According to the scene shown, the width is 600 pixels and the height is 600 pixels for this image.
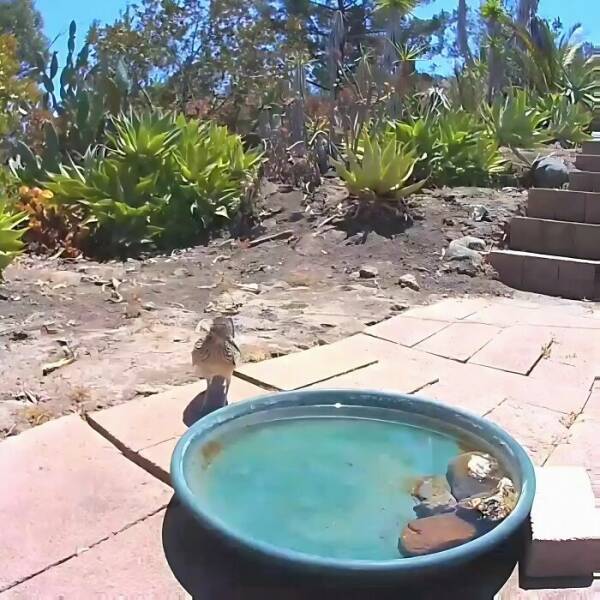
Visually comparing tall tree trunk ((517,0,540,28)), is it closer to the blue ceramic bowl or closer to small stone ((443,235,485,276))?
small stone ((443,235,485,276))

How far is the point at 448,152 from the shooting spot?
17.9 feet

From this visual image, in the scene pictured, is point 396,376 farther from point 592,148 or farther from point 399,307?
point 592,148

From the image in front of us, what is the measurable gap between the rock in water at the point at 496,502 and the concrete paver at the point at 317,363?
0.92 metres

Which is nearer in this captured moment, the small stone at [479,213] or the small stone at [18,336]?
the small stone at [18,336]

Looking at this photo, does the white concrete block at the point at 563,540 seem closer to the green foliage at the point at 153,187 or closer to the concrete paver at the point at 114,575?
the concrete paver at the point at 114,575

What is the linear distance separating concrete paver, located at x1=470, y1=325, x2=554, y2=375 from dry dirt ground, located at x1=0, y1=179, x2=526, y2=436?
1.94ft

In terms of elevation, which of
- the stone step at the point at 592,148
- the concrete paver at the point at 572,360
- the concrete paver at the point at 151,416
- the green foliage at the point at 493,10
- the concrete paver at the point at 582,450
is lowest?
the concrete paver at the point at 572,360

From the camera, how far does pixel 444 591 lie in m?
1.38

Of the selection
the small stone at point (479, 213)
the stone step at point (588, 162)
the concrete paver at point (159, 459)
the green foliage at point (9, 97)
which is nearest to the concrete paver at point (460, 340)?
the concrete paver at point (159, 459)

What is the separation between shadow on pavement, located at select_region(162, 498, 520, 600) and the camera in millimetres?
1350

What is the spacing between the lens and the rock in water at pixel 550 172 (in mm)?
5168

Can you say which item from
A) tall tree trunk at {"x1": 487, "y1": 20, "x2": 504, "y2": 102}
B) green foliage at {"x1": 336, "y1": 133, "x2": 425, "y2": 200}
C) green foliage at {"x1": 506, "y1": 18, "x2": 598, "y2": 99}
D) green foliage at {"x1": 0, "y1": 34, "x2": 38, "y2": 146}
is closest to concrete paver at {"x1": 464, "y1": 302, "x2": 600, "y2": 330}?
green foliage at {"x1": 336, "y1": 133, "x2": 425, "y2": 200}

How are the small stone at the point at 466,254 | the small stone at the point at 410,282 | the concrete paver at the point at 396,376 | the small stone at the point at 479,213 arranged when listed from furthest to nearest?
the small stone at the point at 479,213 → the small stone at the point at 466,254 → the small stone at the point at 410,282 → the concrete paver at the point at 396,376

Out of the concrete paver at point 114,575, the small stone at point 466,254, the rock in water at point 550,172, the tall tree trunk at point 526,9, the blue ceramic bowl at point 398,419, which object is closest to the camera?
the blue ceramic bowl at point 398,419
